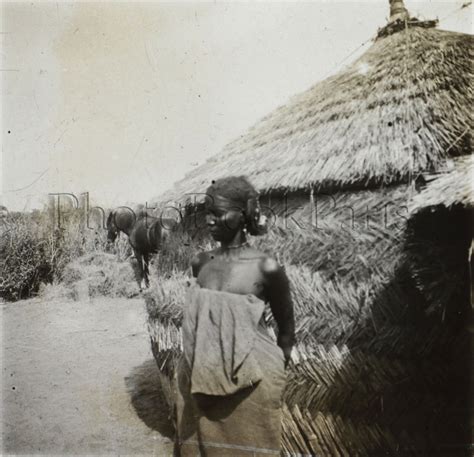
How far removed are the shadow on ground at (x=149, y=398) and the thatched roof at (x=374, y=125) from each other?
90.2 inches

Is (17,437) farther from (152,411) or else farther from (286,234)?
(286,234)

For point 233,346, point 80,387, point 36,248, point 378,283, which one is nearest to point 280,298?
point 233,346

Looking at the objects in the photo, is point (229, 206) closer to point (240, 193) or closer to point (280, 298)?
point (240, 193)

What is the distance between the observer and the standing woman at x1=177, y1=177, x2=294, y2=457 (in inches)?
77.2

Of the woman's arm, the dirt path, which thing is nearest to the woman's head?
the woman's arm

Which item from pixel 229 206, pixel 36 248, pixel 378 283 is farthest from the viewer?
pixel 36 248

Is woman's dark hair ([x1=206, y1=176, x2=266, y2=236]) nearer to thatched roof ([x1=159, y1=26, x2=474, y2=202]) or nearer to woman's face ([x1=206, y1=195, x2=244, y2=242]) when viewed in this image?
woman's face ([x1=206, y1=195, x2=244, y2=242])

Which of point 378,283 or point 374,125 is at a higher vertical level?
point 374,125

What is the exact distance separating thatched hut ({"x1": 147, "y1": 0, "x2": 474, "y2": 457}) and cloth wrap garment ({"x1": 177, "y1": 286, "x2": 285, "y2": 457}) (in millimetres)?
1022

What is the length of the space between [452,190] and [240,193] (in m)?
1.11

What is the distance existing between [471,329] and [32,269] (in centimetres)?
1049

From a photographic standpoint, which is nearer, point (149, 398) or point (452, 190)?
point (452, 190)

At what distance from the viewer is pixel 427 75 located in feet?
11.7

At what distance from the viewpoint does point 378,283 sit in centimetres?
281
